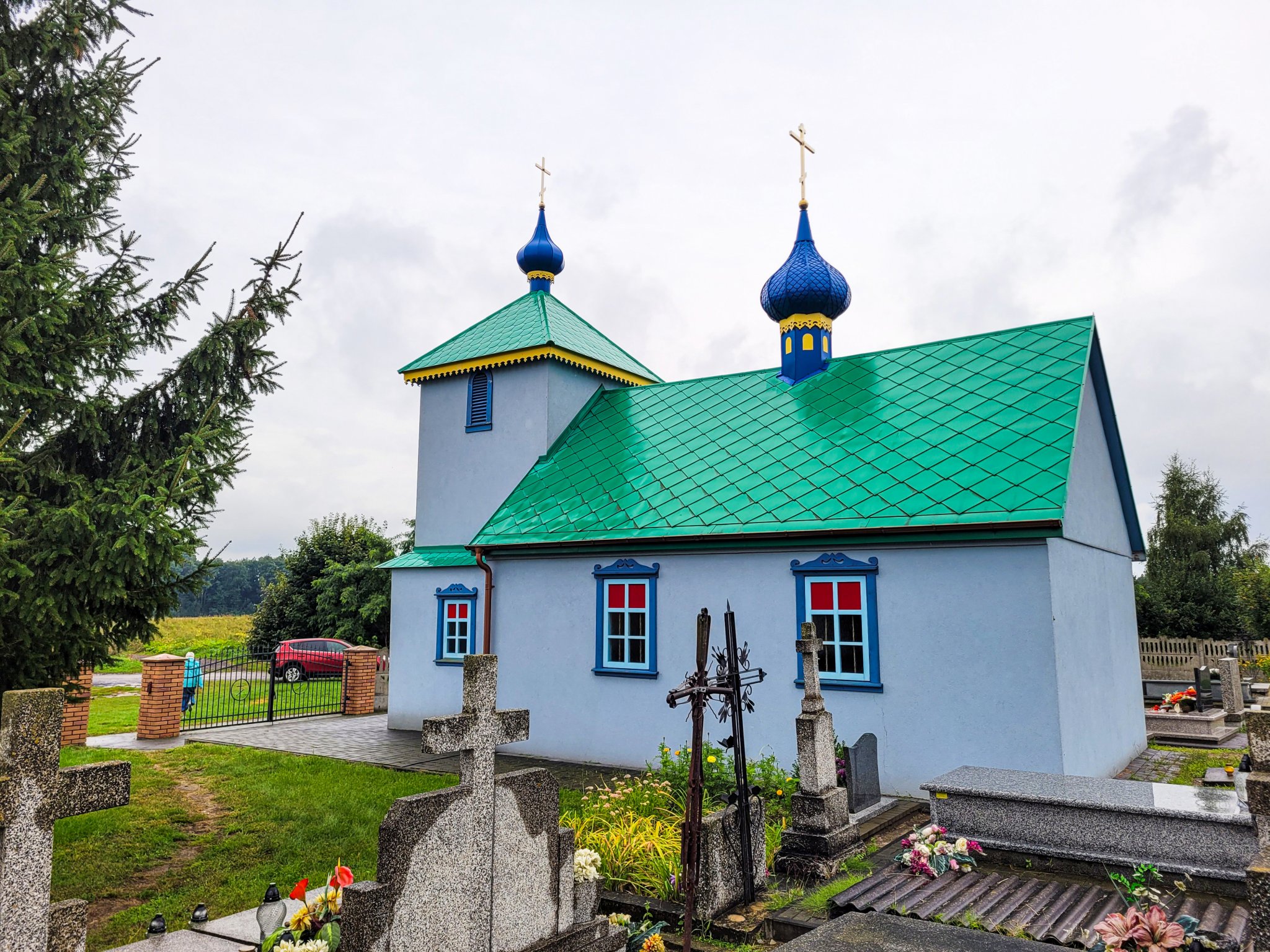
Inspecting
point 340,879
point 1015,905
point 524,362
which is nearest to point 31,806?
point 340,879

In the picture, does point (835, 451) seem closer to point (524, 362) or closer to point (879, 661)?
point (879, 661)

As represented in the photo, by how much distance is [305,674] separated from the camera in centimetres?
2681

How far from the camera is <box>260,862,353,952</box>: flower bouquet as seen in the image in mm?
4148

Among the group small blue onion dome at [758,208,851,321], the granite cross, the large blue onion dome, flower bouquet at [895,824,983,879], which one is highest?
the large blue onion dome

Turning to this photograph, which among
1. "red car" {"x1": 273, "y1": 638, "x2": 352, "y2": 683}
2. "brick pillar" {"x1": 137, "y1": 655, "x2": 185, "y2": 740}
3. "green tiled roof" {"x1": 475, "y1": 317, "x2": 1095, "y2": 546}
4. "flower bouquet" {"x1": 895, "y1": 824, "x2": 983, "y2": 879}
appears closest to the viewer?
"flower bouquet" {"x1": 895, "y1": 824, "x2": 983, "y2": 879}

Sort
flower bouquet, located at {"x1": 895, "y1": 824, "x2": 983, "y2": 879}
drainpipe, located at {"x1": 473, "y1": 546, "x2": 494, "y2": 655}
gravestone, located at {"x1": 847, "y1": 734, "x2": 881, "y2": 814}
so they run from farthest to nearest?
1. drainpipe, located at {"x1": 473, "y1": 546, "x2": 494, "y2": 655}
2. gravestone, located at {"x1": 847, "y1": 734, "x2": 881, "y2": 814}
3. flower bouquet, located at {"x1": 895, "y1": 824, "x2": 983, "y2": 879}

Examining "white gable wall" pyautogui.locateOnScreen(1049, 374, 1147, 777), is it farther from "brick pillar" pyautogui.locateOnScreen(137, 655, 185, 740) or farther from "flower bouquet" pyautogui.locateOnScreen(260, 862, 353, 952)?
"brick pillar" pyautogui.locateOnScreen(137, 655, 185, 740)

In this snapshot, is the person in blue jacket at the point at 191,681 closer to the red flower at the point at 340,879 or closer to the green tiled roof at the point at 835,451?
the green tiled roof at the point at 835,451

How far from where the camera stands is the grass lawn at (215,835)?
7.29m

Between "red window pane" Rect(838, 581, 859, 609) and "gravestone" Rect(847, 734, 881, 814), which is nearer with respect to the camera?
"gravestone" Rect(847, 734, 881, 814)

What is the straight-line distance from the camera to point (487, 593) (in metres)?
14.7

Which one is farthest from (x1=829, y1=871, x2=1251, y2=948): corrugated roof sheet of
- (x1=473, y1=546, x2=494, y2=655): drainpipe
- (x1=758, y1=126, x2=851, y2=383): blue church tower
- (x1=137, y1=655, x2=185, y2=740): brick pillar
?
(x1=137, y1=655, x2=185, y2=740): brick pillar

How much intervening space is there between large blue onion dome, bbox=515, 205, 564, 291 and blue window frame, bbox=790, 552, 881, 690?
10487 millimetres

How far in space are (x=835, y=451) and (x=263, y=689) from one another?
1994 cm
